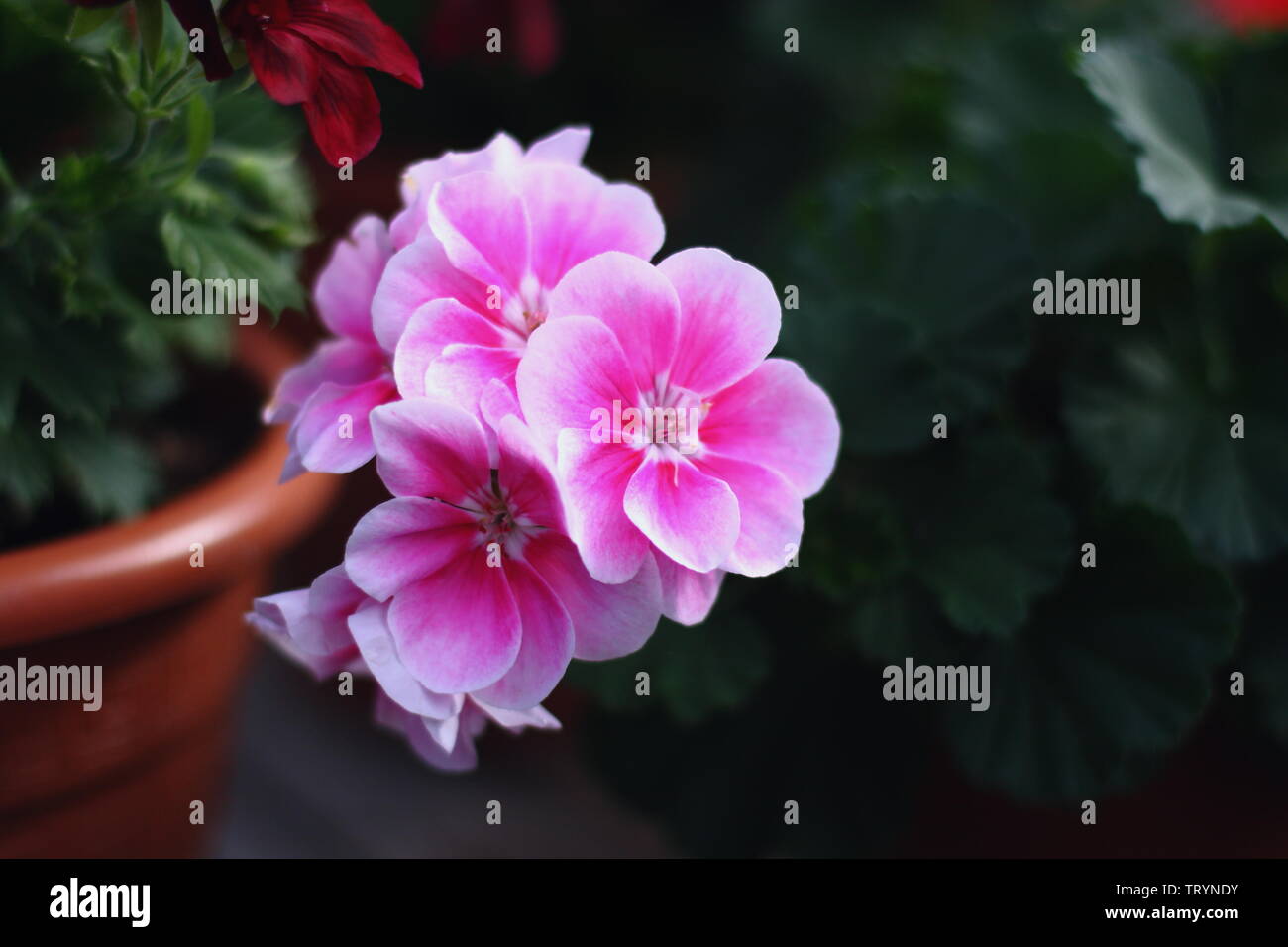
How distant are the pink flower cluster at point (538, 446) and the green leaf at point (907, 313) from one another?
22 cm

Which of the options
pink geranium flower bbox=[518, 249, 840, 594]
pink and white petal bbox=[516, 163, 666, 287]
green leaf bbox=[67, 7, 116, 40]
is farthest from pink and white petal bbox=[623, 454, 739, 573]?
green leaf bbox=[67, 7, 116, 40]

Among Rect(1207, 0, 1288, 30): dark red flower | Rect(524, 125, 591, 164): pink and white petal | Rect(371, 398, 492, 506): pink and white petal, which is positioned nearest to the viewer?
Rect(371, 398, 492, 506): pink and white petal

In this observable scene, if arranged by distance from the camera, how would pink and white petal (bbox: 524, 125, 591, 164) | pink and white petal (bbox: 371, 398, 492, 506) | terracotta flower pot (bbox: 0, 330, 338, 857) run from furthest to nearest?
terracotta flower pot (bbox: 0, 330, 338, 857) < pink and white petal (bbox: 524, 125, 591, 164) < pink and white petal (bbox: 371, 398, 492, 506)

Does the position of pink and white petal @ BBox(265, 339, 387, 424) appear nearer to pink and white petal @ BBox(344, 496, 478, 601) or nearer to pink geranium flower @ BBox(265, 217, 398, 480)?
pink geranium flower @ BBox(265, 217, 398, 480)

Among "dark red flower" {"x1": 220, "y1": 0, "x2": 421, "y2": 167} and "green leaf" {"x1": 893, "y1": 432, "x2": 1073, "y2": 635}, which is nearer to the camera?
"dark red flower" {"x1": 220, "y1": 0, "x2": 421, "y2": 167}

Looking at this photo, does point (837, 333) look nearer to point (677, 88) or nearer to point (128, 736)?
point (128, 736)

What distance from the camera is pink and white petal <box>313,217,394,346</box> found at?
57cm

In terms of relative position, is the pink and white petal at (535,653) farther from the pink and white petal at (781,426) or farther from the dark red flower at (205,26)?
the dark red flower at (205,26)

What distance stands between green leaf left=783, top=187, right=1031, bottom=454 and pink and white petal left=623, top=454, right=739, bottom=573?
251 mm

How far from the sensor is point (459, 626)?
1.55ft

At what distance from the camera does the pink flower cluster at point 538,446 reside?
466mm

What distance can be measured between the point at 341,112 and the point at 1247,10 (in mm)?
1277

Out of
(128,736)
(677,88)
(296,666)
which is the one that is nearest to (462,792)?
(296,666)

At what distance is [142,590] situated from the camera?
70cm
